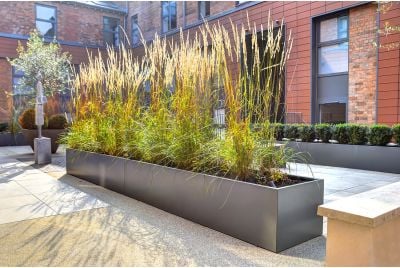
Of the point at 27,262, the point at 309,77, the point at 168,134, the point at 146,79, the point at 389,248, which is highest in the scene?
the point at 309,77

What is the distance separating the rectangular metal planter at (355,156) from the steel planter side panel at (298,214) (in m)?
3.19

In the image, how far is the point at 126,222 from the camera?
→ 2.76m

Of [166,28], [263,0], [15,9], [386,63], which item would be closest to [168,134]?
[386,63]

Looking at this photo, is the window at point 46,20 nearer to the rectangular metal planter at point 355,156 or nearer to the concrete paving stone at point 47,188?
the concrete paving stone at point 47,188

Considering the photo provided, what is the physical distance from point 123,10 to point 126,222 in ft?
46.9

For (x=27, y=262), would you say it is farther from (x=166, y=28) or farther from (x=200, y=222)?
(x=166, y=28)

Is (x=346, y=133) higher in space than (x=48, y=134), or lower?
higher

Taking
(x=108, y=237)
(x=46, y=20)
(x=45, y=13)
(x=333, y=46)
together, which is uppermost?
(x=45, y=13)

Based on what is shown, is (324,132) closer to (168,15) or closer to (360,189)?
(360,189)

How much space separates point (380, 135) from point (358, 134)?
333 millimetres

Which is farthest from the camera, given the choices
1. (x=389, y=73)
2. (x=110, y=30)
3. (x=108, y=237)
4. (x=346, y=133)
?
(x=110, y=30)

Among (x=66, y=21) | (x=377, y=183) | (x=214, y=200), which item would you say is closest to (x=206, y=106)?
(x=214, y=200)

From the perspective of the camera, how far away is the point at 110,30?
15.5 metres

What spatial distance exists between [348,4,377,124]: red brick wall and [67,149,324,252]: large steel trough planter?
556 cm
